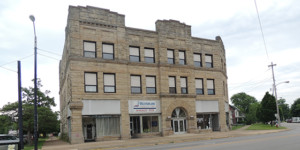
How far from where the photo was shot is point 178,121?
103ft

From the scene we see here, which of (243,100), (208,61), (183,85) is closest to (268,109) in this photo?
(208,61)

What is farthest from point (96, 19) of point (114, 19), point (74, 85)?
point (74, 85)

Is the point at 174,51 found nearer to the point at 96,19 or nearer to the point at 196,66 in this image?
the point at 196,66

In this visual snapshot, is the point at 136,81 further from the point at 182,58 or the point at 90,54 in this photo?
the point at 182,58

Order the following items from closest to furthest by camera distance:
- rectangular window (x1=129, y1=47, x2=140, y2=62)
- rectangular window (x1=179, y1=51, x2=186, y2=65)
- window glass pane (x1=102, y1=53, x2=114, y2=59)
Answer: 1. window glass pane (x1=102, y1=53, x2=114, y2=59)
2. rectangular window (x1=129, y1=47, x2=140, y2=62)
3. rectangular window (x1=179, y1=51, x2=186, y2=65)

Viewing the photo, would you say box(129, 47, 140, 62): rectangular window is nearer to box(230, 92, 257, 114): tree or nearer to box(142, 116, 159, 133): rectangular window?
box(142, 116, 159, 133): rectangular window

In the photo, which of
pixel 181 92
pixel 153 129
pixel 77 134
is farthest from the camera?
pixel 181 92

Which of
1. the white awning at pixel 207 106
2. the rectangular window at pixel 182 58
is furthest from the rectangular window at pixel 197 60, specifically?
the white awning at pixel 207 106

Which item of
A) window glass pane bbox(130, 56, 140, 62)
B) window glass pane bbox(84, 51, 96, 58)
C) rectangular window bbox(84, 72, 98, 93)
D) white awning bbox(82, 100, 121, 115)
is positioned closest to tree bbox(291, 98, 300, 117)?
window glass pane bbox(130, 56, 140, 62)

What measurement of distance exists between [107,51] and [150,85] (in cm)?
613

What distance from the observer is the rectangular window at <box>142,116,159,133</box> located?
95.7 ft

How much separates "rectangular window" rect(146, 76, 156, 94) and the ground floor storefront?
1173 mm

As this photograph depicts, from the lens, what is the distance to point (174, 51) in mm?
31906

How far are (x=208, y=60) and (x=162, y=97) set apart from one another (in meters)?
9.31
